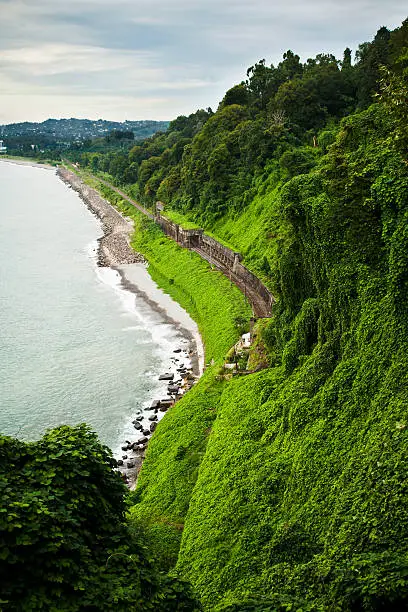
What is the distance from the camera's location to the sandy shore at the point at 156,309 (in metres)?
29.6

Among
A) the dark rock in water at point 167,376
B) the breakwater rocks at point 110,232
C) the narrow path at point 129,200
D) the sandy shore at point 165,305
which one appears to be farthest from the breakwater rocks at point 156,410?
the narrow path at point 129,200

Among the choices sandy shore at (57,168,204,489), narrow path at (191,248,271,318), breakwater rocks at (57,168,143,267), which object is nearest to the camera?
sandy shore at (57,168,204,489)

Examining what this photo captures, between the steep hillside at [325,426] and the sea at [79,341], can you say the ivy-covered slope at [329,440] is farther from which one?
the sea at [79,341]

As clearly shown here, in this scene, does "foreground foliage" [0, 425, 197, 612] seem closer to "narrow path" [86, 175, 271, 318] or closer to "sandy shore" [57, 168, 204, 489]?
"sandy shore" [57, 168, 204, 489]

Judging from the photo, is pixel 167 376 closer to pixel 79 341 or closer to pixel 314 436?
pixel 79 341

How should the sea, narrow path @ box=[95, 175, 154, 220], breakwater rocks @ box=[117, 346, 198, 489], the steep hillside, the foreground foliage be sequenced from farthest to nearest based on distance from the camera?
narrow path @ box=[95, 175, 154, 220] → the sea → breakwater rocks @ box=[117, 346, 198, 489] → the steep hillside → the foreground foliage

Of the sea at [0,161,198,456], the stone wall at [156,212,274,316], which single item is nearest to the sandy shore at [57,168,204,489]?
the sea at [0,161,198,456]

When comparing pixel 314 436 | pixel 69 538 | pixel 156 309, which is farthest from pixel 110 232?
pixel 69 538

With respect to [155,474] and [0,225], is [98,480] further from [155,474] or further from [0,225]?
[0,225]

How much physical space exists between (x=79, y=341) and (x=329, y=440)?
27939 millimetres

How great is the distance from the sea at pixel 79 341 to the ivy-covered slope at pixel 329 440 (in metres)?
7.69

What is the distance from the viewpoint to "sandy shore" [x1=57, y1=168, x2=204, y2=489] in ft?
97.2

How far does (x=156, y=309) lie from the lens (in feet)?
165

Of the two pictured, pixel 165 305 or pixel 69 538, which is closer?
pixel 69 538
